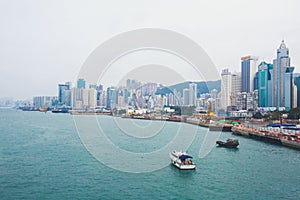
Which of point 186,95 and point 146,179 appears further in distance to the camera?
point 186,95

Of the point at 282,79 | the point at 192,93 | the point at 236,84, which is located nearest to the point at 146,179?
the point at 192,93

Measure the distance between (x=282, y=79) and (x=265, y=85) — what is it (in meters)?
2.40

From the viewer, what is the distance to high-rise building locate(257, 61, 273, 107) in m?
24.7

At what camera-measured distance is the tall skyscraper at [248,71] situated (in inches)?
1195

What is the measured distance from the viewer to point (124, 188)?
12.7 feet

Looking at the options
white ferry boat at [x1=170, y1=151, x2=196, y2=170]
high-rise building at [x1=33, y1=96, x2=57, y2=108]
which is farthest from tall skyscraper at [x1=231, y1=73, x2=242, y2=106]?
white ferry boat at [x1=170, y1=151, x2=196, y2=170]

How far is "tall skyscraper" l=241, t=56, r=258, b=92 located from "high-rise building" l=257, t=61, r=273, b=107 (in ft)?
13.8

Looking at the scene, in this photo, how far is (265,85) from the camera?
993 inches

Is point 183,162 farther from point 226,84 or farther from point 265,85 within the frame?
point 226,84

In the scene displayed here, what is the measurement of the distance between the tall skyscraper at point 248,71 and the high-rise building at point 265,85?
166 inches

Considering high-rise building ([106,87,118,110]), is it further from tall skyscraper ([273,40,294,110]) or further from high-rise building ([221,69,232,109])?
tall skyscraper ([273,40,294,110])

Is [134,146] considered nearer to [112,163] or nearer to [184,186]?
[112,163]

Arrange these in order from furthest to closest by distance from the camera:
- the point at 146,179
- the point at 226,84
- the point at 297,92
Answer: the point at 226,84
the point at 297,92
the point at 146,179

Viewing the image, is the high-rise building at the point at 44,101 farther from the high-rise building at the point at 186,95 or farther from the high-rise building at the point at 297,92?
the high-rise building at the point at 297,92
